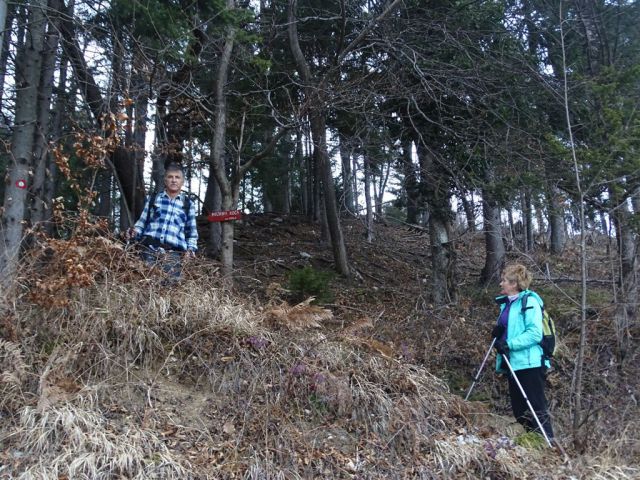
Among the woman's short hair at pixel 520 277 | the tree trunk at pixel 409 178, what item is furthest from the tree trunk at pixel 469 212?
the woman's short hair at pixel 520 277

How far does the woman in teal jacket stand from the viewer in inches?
196

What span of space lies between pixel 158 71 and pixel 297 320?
364 cm

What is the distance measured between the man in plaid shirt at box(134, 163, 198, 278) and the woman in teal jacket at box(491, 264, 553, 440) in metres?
3.23

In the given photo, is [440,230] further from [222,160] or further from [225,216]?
[225,216]

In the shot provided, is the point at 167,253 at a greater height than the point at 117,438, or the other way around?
the point at 167,253

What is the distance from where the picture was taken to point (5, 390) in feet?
13.8

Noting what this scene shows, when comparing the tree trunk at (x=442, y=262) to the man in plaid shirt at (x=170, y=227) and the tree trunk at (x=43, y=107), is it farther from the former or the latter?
the tree trunk at (x=43, y=107)

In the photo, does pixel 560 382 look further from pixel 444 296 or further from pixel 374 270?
pixel 374 270

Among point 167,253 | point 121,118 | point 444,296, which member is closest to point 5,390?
point 167,253

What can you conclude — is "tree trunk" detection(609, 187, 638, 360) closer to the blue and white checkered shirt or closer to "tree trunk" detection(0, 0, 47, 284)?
the blue and white checkered shirt

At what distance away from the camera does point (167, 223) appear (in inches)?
229

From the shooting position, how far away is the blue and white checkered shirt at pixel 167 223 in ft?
18.9

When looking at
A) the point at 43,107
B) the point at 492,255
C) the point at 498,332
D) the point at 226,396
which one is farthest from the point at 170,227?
the point at 492,255

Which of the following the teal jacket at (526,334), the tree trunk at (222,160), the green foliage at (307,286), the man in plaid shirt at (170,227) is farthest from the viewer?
the green foliage at (307,286)
